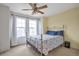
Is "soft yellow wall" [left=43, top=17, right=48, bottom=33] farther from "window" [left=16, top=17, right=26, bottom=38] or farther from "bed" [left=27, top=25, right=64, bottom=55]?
"window" [left=16, top=17, right=26, bottom=38]

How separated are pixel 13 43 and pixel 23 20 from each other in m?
0.58

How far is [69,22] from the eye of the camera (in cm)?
203

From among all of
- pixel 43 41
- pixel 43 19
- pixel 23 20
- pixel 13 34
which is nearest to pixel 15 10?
pixel 23 20

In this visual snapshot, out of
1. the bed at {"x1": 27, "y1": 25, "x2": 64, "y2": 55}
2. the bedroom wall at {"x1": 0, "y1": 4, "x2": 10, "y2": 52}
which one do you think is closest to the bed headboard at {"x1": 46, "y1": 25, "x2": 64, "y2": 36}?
the bed at {"x1": 27, "y1": 25, "x2": 64, "y2": 55}

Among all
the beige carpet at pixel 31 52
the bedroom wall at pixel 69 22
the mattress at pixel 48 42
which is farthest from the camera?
the mattress at pixel 48 42

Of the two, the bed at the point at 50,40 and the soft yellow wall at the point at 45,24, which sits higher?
the soft yellow wall at the point at 45,24

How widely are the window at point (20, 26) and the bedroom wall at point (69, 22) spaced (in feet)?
1.72

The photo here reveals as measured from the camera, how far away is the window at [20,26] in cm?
203

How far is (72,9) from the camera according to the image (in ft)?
6.28

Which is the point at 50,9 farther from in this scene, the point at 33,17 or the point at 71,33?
the point at 71,33

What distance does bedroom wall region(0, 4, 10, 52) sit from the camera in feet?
5.83

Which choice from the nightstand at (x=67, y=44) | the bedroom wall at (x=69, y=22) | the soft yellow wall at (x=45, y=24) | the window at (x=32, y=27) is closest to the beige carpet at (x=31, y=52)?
the nightstand at (x=67, y=44)

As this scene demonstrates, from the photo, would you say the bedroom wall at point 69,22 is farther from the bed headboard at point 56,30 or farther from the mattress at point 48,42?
the mattress at point 48,42

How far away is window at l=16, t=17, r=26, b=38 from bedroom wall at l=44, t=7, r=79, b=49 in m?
0.52
